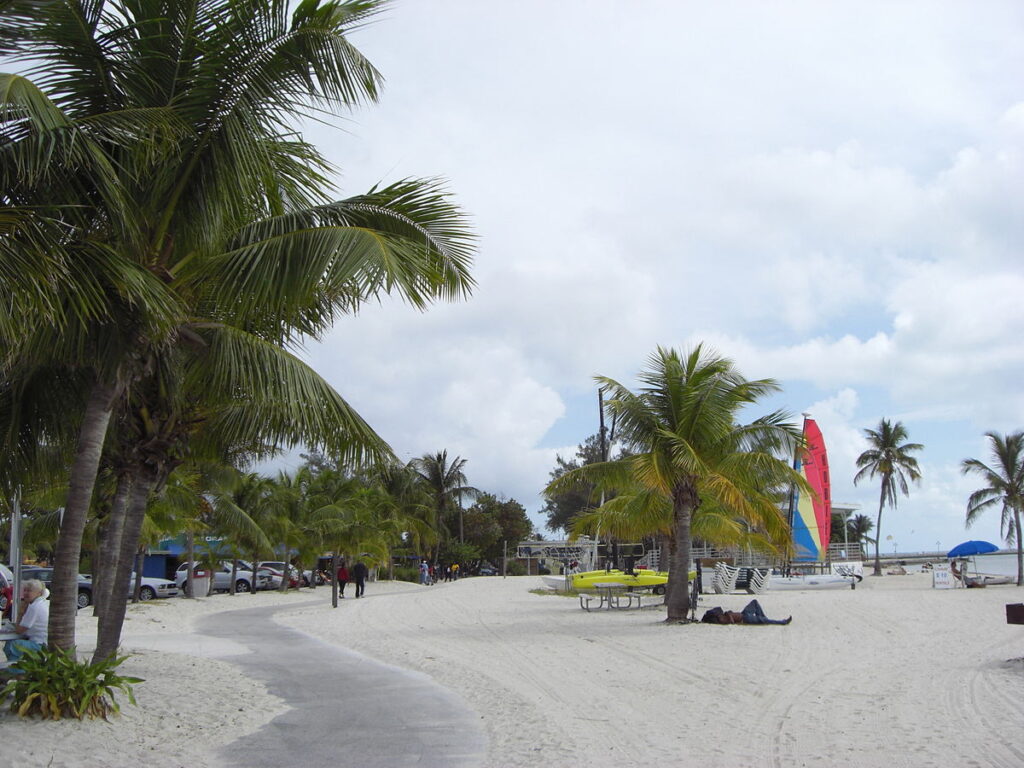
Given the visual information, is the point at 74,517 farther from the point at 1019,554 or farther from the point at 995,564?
the point at 995,564

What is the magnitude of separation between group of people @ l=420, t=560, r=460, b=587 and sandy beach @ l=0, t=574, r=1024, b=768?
27.6 metres

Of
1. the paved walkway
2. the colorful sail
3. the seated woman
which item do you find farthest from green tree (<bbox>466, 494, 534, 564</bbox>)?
the seated woman

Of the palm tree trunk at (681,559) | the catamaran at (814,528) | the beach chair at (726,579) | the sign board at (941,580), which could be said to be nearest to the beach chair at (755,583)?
the beach chair at (726,579)

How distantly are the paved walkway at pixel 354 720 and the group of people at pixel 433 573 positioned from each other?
111 feet

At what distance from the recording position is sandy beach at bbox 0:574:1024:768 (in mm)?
6516

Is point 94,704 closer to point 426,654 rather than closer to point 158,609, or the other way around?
point 426,654

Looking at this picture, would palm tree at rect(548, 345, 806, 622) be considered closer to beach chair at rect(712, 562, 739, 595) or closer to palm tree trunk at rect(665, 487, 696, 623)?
palm tree trunk at rect(665, 487, 696, 623)

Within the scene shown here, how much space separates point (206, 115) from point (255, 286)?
1.52 meters

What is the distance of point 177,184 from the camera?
756 cm

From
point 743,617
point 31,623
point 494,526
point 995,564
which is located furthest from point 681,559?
point 995,564

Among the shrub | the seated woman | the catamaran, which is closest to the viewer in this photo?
the shrub

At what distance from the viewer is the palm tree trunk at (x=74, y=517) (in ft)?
23.9

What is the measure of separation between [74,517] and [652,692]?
20.3ft

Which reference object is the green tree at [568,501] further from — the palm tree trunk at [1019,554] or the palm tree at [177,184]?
the palm tree at [177,184]
